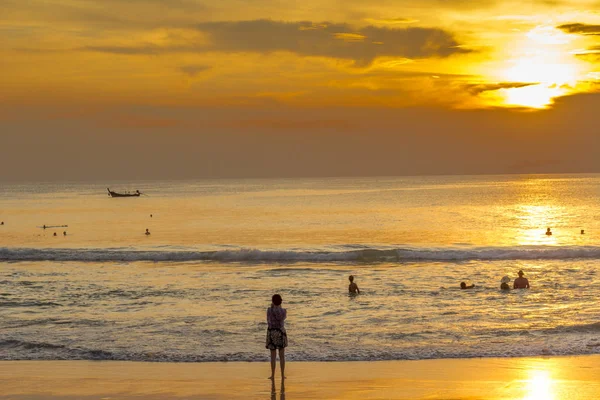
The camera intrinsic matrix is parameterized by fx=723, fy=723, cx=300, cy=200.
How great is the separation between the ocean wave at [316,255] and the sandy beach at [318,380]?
24976 mm

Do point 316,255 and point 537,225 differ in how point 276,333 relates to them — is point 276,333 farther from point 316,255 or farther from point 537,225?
point 537,225

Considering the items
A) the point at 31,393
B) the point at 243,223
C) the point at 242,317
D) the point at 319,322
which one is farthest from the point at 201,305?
the point at 243,223

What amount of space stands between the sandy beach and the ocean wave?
81.9ft

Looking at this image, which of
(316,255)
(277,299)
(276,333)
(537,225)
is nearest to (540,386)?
(276,333)

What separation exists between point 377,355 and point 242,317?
6.43m

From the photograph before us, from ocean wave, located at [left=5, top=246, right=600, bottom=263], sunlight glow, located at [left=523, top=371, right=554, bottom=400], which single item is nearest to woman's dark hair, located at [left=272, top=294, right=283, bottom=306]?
sunlight glow, located at [left=523, top=371, right=554, bottom=400]

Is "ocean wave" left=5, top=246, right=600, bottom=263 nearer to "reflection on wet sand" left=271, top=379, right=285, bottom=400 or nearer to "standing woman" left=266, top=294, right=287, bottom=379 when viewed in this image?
"standing woman" left=266, top=294, right=287, bottom=379

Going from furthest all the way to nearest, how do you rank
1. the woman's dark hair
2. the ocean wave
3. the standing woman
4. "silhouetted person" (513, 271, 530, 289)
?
the ocean wave
"silhouetted person" (513, 271, 530, 289)
the standing woman
the woman's dark hair

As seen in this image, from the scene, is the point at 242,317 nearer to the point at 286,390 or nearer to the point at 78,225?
the point at 286,390

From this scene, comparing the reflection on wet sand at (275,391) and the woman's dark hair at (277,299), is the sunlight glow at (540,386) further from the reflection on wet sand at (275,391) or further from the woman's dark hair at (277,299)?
the woman's dark hair at (277,299)

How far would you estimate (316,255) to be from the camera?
42.5 meters

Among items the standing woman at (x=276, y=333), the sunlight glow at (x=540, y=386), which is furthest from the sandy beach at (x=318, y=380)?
the standing woman at (x=276, y=333)

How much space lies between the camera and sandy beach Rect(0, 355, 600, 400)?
42.3 feet

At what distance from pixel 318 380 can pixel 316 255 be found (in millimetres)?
28453
